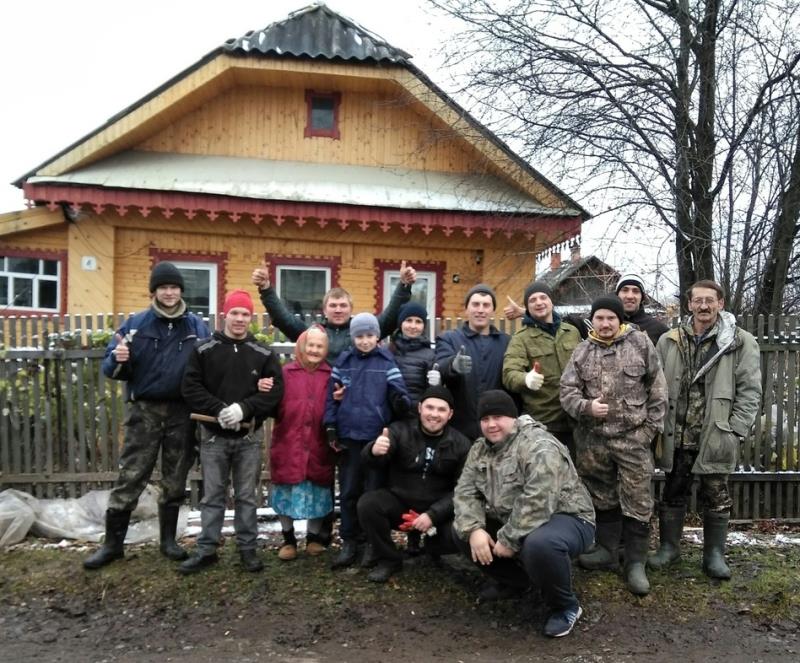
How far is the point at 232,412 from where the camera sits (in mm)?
4121

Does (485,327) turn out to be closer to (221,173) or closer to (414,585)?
(414,585)

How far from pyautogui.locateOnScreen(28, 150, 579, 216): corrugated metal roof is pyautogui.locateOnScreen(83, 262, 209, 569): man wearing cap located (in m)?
6.05

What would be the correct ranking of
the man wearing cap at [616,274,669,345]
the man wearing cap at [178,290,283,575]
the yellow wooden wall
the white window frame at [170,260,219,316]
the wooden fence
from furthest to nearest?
the yellow wooden wall → the white window frame at [170,260,219,316] → the wooden fence → the man wearing cap at [616,274,669,345] → the man wearing cap at [178,290,283,575]

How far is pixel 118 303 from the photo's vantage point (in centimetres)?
1117

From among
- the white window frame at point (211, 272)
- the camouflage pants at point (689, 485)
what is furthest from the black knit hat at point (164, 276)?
the white window frame at point (211, 272)

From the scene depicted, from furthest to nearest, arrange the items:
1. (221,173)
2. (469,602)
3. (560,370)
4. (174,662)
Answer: (221,173)
(560,370)
(469,602)
(174,662)

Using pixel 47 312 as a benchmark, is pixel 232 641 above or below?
below

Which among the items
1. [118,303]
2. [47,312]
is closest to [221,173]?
[118,303]

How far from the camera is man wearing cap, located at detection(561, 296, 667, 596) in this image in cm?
411

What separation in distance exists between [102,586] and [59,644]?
660 mm

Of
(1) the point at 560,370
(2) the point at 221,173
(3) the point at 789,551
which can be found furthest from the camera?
(2) the point at 221,173

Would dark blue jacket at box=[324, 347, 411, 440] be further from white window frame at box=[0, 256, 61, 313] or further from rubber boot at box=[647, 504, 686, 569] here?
white window frame at box=[0, 256, 61, 313]

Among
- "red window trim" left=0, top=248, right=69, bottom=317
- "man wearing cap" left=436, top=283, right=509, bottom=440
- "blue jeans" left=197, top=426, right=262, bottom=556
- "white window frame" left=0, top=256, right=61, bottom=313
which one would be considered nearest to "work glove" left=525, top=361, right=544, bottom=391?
"man wearing cap" left=436, top=283, right=509, bottom=440

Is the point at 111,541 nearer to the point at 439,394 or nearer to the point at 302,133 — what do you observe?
Result: the point at 439,394
